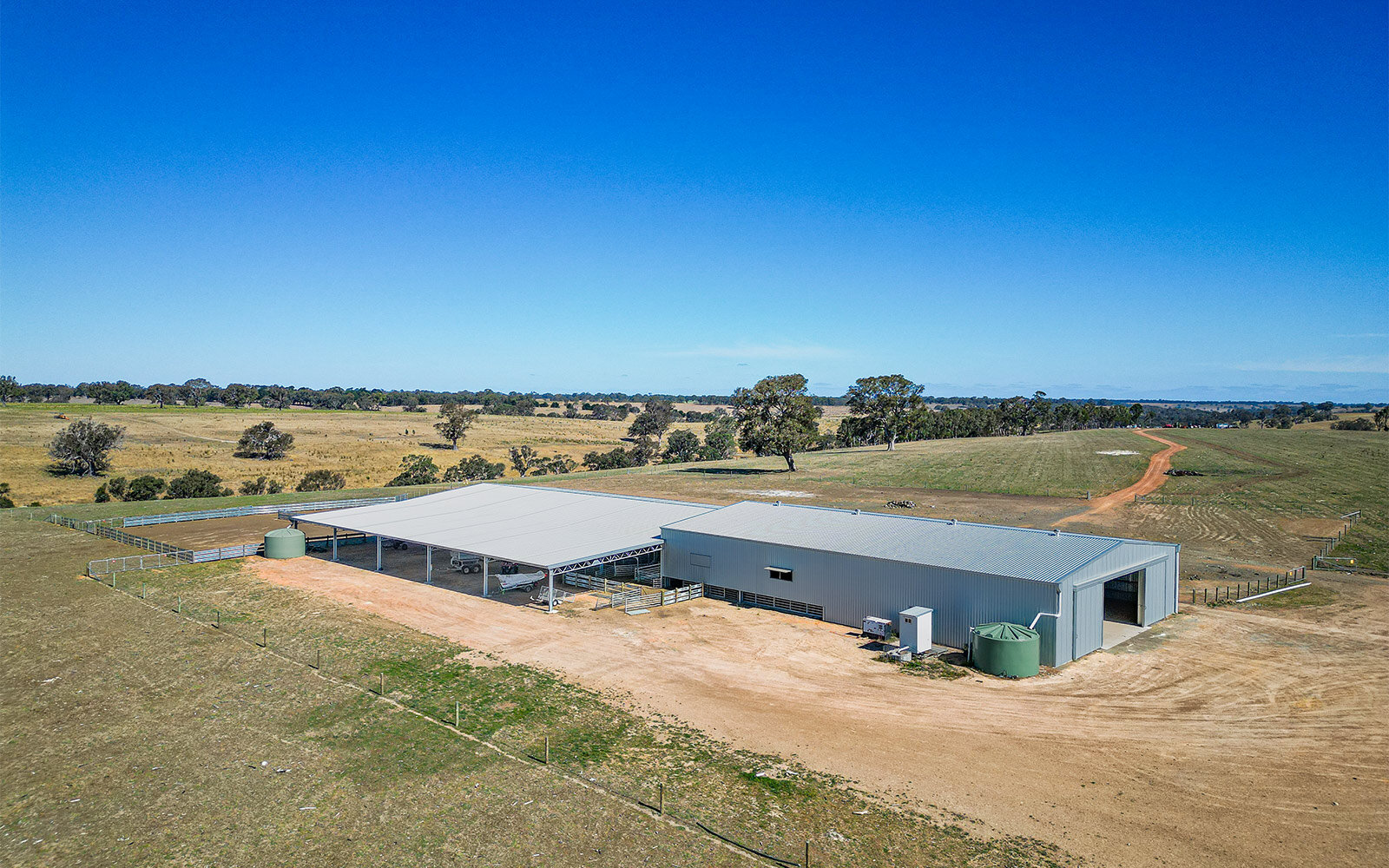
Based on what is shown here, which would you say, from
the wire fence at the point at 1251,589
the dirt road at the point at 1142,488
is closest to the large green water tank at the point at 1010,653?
the wire fence at the point at 1251,589

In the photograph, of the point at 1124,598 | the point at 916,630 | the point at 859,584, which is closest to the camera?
the point at 916,630

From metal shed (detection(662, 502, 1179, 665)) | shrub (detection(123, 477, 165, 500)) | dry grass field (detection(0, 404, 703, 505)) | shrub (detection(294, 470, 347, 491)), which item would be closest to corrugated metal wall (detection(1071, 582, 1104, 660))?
metal shed (detection(662, 502, 1179, 665))

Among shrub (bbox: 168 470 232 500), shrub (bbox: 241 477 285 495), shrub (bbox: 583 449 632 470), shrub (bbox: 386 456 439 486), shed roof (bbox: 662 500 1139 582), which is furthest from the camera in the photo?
shrub (bbox: 583 449 632 470)

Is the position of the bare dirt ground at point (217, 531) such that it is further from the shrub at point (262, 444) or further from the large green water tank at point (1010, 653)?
the shrub at point (262, 444)

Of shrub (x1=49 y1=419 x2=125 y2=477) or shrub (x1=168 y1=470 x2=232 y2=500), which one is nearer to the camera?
shrub (x1=168 y1=470 x2=232 y2=500)

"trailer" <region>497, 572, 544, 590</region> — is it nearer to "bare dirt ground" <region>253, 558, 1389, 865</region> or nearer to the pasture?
"bare dirt ground" <region>253, 558, 1389, 865</region>

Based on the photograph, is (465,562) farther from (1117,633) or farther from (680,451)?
(680,451)

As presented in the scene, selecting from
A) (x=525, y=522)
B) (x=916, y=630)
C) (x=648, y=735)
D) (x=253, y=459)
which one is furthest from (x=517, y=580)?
(x=253, y=459)

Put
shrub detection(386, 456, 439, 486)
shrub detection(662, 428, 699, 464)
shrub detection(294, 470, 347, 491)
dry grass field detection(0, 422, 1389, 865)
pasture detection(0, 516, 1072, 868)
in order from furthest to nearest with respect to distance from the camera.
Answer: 1. shrub detection(662, 428, 699, 464)
2. shrub detection(386, 456, 439, 486)
3. shrub detection(294, 470, 347, 491)
4. dry grass field detection(0, 422, 1389, 865)
5. pasture detection(0, 516, 1072, 868)
